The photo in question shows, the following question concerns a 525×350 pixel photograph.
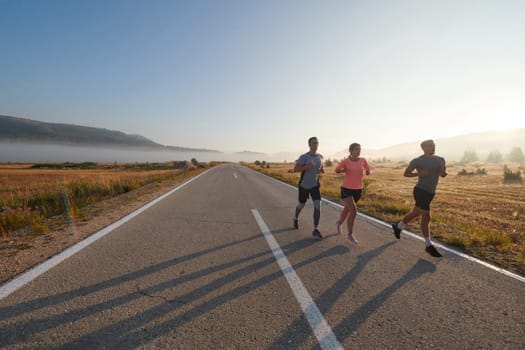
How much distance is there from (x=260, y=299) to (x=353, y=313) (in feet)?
3.14

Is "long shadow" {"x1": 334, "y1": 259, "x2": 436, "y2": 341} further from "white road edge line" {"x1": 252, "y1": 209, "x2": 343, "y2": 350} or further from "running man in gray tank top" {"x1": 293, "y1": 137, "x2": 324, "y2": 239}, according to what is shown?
"running man in gray tank top" {"x1": 293, "y1": 137, "x2": 324, "y2": 239}

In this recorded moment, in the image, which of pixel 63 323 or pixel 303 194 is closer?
pixel 63 323

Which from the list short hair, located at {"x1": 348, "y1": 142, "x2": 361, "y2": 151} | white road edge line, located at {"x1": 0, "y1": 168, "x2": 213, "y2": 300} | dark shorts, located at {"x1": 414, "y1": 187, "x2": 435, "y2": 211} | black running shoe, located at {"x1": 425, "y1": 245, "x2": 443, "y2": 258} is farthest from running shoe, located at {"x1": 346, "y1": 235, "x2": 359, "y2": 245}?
white road edge line, located at {"x1": 0, "y1": 168, "x2": 213, "y2": 300}

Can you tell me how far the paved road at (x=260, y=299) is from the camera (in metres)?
→ 1.79

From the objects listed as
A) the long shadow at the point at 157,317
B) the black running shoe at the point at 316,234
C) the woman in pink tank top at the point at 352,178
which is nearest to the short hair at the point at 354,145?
the woman in pink tank top at the point at 352,178

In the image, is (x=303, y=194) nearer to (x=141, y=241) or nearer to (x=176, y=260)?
(x=176, y=260)

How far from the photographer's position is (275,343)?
5.70ft

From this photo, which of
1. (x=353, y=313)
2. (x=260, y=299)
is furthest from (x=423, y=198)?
(x=260, y=299)

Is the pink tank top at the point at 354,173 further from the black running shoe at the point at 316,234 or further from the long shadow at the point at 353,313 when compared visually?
the long shadow at the point at 353,313

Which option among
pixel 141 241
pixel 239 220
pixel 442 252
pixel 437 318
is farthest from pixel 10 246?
pixel 442 252

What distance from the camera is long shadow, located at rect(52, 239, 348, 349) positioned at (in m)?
1.72

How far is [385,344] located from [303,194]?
322 cm

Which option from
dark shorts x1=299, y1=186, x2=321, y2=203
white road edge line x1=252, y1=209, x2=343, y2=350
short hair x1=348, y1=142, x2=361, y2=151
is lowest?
white road edge line x1=252, y1=209, x2=343, y2=350

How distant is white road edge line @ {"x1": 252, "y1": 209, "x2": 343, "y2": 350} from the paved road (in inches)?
0.4
